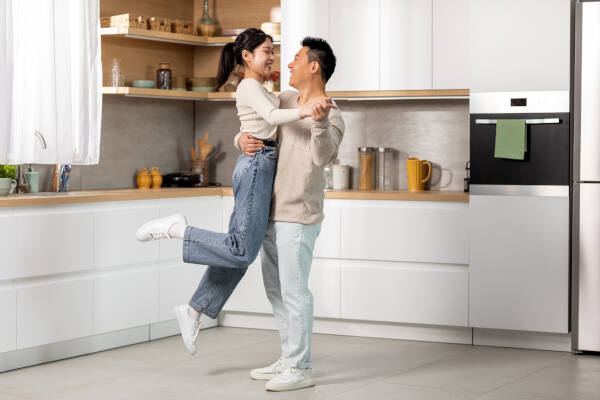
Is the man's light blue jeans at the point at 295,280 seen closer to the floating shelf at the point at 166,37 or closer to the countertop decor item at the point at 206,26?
the floating shelf at the point at 166,37

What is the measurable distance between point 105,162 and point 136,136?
315 millimetres

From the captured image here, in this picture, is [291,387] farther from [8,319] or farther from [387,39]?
[387,39]

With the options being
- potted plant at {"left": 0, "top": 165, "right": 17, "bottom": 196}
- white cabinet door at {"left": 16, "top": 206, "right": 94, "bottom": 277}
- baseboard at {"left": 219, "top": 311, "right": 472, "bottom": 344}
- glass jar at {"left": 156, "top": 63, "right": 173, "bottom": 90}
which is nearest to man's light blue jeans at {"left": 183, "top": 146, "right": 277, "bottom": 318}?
white cabinet door at {"left": 16, "top": 206, "right": 94, "bottom": 277}

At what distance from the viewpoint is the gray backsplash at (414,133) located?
554 centimetres

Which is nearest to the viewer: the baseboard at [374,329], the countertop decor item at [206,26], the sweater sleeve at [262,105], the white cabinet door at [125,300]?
the sweater sleeve at [262,105]

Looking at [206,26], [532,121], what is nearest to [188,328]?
[532,121]

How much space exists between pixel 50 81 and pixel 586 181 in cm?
277

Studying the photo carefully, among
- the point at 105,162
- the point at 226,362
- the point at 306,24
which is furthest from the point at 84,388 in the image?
the point at 306,24

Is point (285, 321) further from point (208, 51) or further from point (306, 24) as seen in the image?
point (208, 51)

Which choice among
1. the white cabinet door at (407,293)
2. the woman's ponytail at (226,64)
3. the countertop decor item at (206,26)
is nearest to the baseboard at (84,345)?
the white cabinet door at (407,293)

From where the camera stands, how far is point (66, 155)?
4965 mm

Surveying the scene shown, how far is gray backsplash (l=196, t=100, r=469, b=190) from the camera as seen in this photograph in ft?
18.2

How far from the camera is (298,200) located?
12.4 ft

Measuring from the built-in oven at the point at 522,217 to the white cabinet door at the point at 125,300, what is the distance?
170 cm
